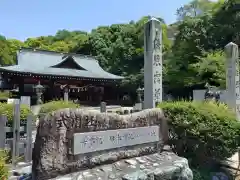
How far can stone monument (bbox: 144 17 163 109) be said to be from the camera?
7352mm

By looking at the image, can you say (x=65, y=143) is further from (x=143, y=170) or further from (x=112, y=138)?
(x=143, y=170)

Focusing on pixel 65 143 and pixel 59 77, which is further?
pixel 59 77

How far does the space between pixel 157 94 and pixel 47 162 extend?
13.9ft

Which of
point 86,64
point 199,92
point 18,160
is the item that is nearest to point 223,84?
point 199,92

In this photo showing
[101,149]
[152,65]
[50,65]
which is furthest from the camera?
[50,65]

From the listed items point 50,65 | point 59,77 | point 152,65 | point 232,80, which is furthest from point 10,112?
point 50,65

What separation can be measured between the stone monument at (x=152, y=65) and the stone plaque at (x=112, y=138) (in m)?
1.95

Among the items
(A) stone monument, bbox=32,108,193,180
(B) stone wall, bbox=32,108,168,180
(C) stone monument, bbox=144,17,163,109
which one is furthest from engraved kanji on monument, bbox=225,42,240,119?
(B) stone wall, bbox=32,108,168,180

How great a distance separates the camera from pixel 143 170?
4547mm

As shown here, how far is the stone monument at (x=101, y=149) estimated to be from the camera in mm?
3988

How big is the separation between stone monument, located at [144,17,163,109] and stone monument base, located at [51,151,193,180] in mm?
2235

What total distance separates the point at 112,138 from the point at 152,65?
323 cm

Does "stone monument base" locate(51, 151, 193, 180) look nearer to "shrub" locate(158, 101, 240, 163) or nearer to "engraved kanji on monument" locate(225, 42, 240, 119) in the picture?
"shrub" locate(158, 101, 240, 163)

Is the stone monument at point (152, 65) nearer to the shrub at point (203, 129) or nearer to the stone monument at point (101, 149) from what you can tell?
the shrub at point (203, 129)
